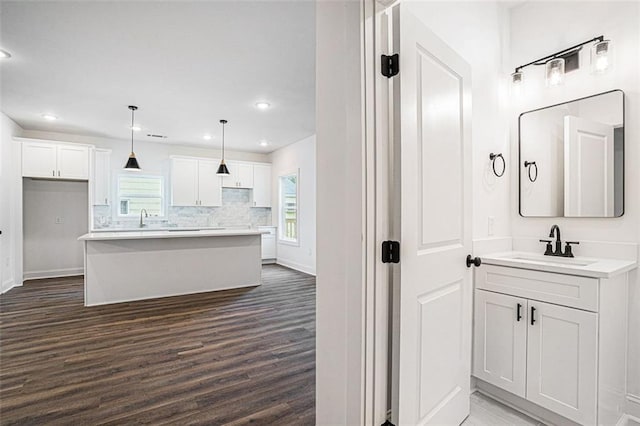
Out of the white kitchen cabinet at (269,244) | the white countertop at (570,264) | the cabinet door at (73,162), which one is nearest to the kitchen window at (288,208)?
the white kitchen cabinet at (269,244)

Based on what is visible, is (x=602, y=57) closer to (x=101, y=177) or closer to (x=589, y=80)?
(x=589, y=80)

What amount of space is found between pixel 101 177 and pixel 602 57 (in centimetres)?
712

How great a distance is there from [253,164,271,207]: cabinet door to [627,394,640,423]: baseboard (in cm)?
673

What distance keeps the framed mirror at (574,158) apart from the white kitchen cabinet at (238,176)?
5965mm

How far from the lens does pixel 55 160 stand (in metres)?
5.51

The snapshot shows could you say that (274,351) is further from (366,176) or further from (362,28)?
(362,28)

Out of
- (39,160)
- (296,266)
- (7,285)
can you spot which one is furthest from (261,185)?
(7,285)

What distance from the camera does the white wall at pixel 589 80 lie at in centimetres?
→ 188

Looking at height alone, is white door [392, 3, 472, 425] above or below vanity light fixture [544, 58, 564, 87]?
below

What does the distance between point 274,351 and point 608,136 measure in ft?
9.42

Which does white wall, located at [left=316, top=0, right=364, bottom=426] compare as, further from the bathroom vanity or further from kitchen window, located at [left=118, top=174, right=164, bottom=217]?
kitchen window, located at [left=118, top=174, right=164, bottom=217]

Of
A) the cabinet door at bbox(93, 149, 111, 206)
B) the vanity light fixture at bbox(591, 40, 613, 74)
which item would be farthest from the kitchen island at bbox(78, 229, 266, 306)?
the vanity light fixture at bbox(591, 40, 613, 74)

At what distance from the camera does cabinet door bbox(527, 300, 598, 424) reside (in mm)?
1606

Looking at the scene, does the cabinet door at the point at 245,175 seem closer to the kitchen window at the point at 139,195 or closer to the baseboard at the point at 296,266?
the kitchen window at the point at 139,195
